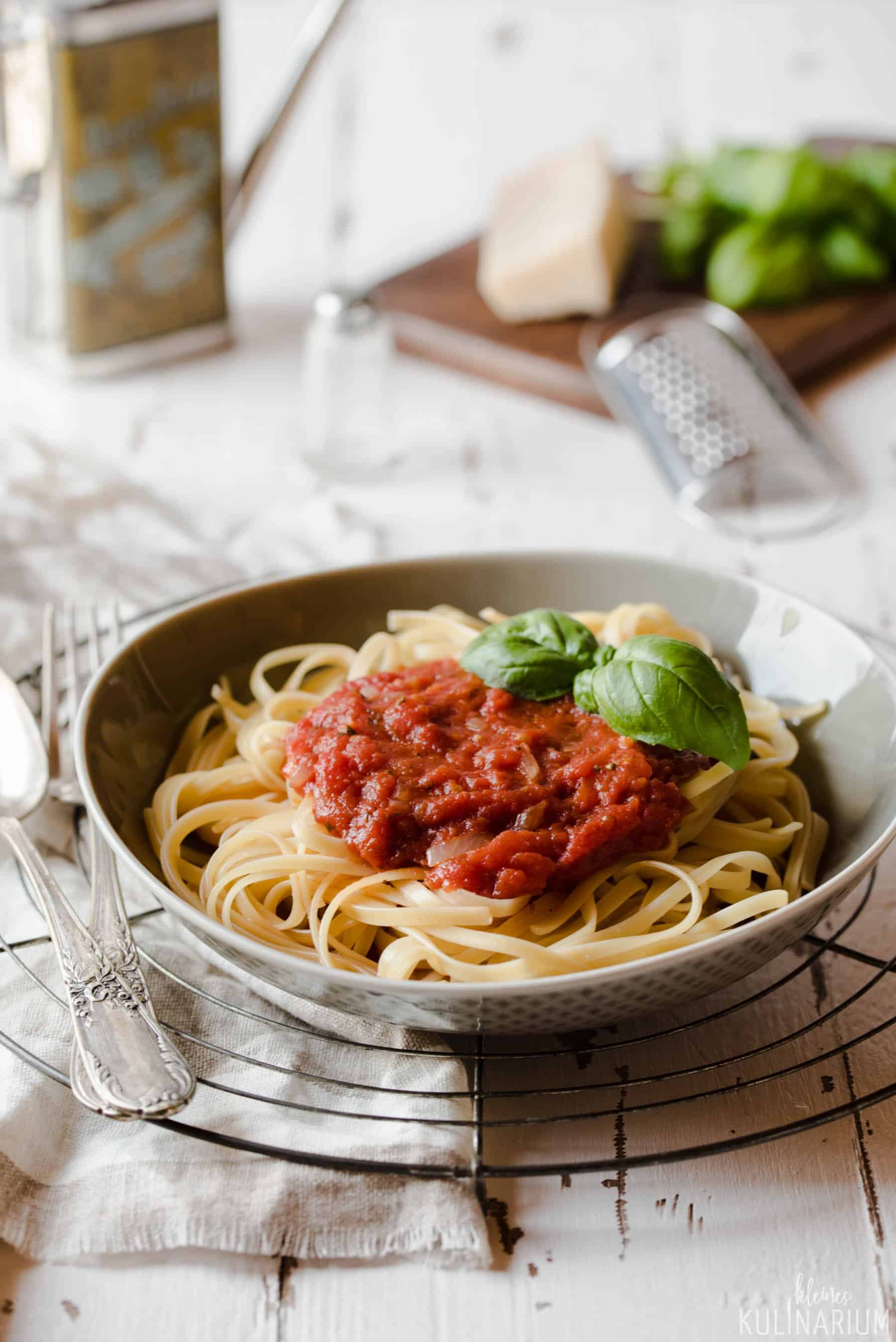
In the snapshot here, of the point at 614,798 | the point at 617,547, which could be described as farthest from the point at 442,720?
the point at 617,547

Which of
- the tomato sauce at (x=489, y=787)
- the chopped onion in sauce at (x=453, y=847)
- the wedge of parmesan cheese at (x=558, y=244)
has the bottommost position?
the chopped onion in sauce at (x=453, y=847)

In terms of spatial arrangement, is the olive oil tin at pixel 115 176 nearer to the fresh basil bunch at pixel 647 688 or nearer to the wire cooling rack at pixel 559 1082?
the fresh basil bunch at pixel 647 688

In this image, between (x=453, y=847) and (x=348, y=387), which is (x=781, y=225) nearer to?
(x=348, y=387)

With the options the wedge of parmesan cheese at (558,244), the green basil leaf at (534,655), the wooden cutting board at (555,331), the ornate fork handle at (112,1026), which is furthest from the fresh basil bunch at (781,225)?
the ornate fork handle at (112,1026)

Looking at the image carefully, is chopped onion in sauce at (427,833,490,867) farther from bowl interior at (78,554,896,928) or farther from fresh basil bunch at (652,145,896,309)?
fresh basil bunch at (652,145,896,309)

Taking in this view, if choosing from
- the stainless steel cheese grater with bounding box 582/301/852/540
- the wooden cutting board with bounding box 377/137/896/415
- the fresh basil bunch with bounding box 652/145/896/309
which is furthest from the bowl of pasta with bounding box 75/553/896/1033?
the fresh basil bunch with bounding box 652/145/896/309

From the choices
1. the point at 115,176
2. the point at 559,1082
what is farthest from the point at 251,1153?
the point at 115,176
